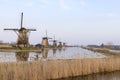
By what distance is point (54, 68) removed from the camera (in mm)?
20984

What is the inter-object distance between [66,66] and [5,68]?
6.29 metres

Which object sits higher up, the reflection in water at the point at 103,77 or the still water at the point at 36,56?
the still water at the point at 36,56

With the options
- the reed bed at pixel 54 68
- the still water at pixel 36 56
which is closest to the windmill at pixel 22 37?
the still water at pixel 36 56

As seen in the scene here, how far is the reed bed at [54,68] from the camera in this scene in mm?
17469

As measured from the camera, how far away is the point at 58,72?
840 inches

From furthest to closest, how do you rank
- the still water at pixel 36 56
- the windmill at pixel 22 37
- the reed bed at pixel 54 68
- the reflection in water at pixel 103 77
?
1. the windmill at pixel 22 37
2. the still water at pixel 36 56
3. the reflection in water at pixel 103 77
4. the reed bed at pixel 54 68

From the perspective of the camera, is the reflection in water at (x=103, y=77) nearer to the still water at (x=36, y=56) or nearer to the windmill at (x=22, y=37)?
the still water at (x=36, y=56)

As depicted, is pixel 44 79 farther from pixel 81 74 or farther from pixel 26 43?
pixel 26 43

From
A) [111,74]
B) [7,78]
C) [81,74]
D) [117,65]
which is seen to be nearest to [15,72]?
[7,78]

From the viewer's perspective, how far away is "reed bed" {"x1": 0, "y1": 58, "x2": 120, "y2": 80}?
17.5 meters

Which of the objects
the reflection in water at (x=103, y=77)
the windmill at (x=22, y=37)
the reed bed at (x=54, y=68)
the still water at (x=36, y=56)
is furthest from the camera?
the windmill at (x=22, y=37)

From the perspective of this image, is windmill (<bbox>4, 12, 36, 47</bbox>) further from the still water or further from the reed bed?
the reed bed

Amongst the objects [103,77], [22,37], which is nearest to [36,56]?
[103,77]

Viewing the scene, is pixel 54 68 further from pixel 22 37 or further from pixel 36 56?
pixel 22 37
